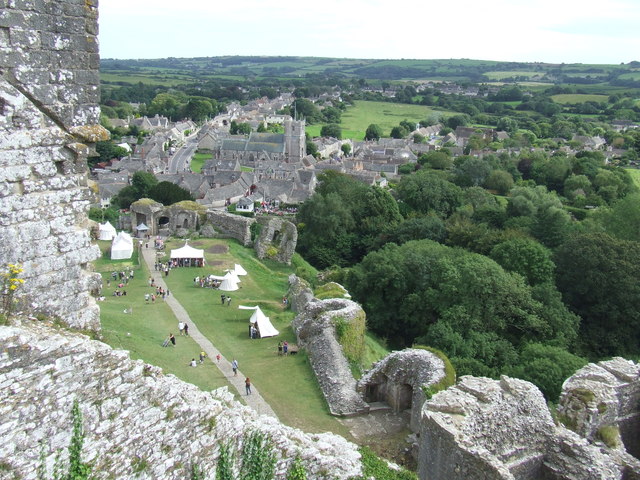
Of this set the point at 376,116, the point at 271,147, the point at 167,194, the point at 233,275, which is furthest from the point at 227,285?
the point at 376,116

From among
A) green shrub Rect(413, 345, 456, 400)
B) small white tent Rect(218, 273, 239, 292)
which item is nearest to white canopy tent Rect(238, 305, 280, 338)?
small white tent Rect(218, 273, 239, 292)

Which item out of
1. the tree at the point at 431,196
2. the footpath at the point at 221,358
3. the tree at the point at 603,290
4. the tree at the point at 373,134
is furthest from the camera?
the tree at the point at 373,134

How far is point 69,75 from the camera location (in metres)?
6.20

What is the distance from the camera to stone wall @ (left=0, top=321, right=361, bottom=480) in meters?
4.88

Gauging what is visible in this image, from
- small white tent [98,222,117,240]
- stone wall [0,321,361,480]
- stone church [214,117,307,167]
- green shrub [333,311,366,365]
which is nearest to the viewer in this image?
stone wall [0,321,361,480]

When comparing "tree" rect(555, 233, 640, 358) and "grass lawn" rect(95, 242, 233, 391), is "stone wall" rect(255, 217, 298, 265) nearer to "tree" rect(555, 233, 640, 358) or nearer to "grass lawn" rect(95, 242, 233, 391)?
"grass lawn" rect(95, 242, 233, 391)

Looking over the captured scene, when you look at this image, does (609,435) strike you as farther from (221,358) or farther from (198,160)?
(198,160)

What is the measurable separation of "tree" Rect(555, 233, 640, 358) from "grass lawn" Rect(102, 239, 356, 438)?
682 inches

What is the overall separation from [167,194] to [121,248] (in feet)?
72.6

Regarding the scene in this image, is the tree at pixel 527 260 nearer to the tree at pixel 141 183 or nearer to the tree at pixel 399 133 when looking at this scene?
the tree at pixel 141 183

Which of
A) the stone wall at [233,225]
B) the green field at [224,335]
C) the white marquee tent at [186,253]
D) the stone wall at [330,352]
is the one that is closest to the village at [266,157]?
the stone wall at [233,225]

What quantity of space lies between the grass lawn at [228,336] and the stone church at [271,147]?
7648 cm

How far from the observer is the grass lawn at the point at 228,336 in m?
16.5

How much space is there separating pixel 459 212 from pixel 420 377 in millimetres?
38765
